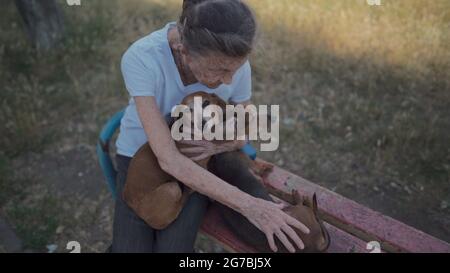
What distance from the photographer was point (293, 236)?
6.07 ft

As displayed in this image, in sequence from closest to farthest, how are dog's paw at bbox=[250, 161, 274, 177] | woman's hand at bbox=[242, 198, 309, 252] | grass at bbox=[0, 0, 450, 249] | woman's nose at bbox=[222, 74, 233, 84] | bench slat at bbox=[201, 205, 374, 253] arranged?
woman's hand at bbox=[242, 198, 309, 252] < woman's nose at bbox=[222, 74, 233, 84] < bench slat at bbox=[201, 205, 374, 253] < dog's paw at bbox=[250, 161, 274, 177] < grass at bbox=[0, 0, 450, 249]

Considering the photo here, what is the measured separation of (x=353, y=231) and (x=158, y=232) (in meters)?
0.92

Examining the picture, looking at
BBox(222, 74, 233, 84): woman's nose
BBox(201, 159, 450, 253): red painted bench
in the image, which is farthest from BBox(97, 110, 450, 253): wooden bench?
BBox(222, 74, 233, 84): woman's nose

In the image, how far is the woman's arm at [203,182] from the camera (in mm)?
1886

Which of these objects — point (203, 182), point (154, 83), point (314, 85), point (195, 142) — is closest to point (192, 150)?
point (195, 142)

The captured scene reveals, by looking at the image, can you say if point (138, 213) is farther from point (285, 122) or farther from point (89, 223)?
point (285, 122)

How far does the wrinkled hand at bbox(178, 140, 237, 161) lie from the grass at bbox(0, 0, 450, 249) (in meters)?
1.18

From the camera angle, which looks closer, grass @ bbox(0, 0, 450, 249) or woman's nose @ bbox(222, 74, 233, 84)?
woman's nose @ bbox(222, 74, 233, 84)

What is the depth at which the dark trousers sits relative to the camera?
6.72 ft

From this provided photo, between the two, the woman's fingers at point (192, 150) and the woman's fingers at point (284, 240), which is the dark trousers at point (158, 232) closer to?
the woman's fingers at point (192, 150)

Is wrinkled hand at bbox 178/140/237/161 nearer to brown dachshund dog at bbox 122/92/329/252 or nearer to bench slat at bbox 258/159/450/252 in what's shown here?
brown dachshund dog at bbox 122/92/329/252

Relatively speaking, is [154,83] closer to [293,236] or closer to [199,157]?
[199,157]

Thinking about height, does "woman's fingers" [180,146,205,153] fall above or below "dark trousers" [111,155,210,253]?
above

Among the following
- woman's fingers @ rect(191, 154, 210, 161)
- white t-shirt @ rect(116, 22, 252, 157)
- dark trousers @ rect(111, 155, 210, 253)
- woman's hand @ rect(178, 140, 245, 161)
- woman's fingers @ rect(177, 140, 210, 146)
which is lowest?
dark trousers @ rect(111, 155, 210, 253)
